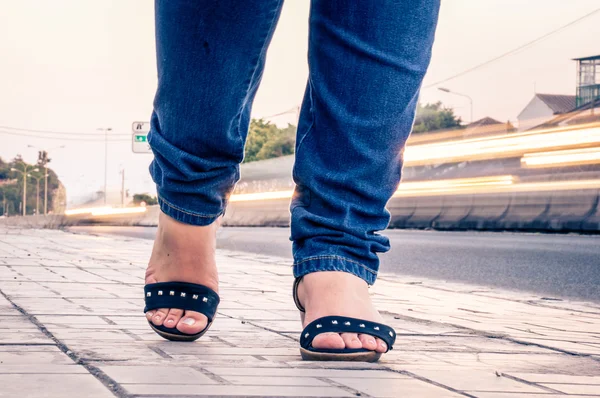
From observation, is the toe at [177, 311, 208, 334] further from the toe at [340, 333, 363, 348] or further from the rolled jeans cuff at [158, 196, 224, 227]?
the toe at [340, 333, 363, 348]

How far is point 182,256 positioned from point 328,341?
1.84ft

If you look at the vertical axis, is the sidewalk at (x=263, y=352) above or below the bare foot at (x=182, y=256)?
below

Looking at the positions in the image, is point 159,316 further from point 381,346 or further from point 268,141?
point 268,141

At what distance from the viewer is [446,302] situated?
4.40 metres

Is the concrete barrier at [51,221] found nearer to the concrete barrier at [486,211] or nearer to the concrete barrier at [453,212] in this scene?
the concrete barrier at [453,212]

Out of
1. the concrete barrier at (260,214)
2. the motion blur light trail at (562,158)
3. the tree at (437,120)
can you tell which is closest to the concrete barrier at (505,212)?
the motion blur light trail at (562,158)

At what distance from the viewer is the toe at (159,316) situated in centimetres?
248

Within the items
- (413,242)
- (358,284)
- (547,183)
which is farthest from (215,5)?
(547,183)

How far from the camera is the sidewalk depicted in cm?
171

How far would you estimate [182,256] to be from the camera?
2566mm

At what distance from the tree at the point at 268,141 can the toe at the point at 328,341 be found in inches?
3772

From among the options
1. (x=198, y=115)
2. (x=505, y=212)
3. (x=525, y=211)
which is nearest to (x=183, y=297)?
(x=198, y=115)

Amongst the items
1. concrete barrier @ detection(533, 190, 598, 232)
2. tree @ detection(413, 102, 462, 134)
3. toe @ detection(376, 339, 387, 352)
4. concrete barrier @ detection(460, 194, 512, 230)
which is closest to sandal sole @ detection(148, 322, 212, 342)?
toe @ detection(376, 339, 387, 352)

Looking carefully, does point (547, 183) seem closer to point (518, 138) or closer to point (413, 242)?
point (413, 242)
